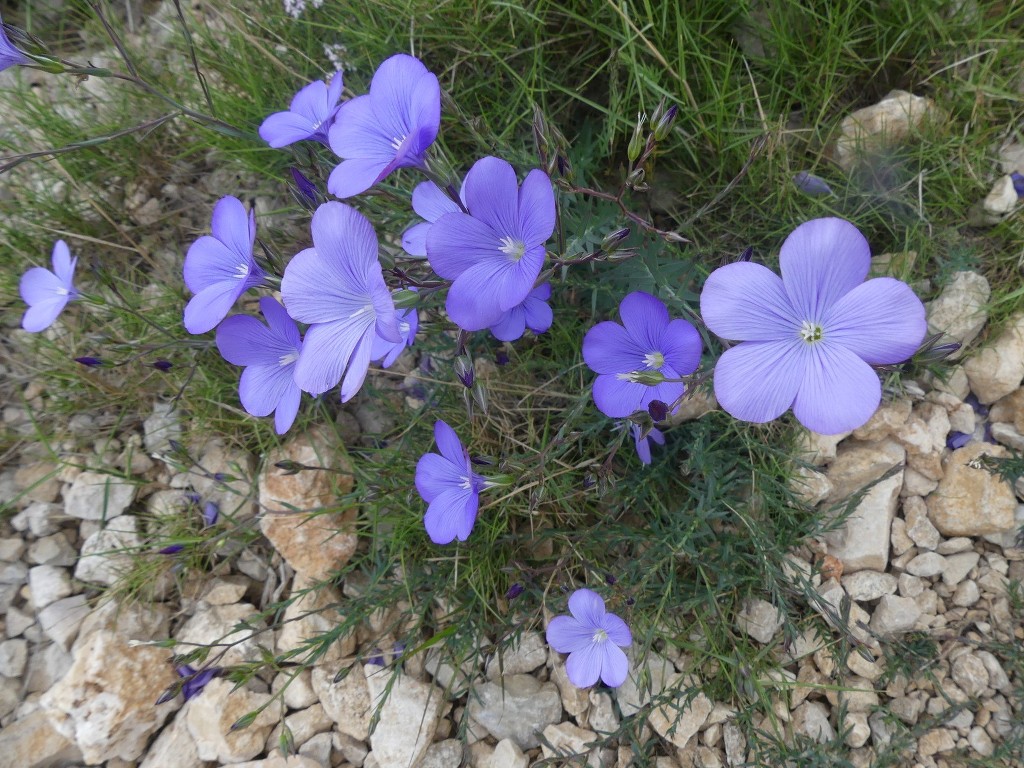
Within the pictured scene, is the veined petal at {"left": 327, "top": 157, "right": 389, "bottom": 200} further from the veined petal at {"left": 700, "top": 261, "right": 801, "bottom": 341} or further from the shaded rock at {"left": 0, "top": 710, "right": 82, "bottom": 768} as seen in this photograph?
the shaded rock at {"left": 0, "top": 710, "right": 82, "bottom": 768}

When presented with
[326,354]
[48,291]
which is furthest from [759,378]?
[48,291]

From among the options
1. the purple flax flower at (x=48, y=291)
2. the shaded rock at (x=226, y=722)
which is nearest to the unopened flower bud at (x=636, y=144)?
the purple flax flower at (x=48, y=291)

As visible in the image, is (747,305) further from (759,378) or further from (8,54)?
(8,54)

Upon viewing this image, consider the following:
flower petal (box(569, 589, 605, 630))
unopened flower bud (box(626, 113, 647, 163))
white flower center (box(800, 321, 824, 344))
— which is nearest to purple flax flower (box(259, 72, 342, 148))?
unopened flower bud (box(626, 113, 647, 163))

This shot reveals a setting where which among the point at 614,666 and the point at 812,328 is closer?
the point at 812,328

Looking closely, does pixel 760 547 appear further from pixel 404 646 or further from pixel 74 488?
pixel 74 488

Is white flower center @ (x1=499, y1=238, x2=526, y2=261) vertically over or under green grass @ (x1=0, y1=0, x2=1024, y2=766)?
over
